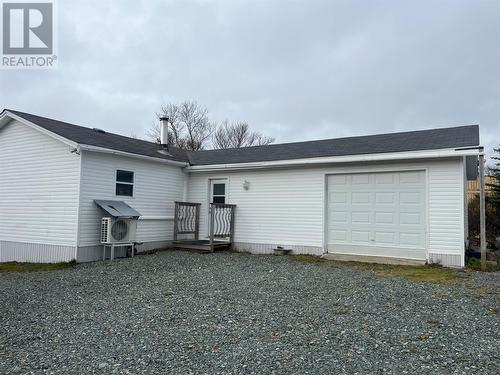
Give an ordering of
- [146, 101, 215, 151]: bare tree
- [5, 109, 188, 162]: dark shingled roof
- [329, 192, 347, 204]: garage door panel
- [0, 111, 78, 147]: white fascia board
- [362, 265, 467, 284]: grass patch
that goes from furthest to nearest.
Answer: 1. [146, 101, 215, 151]: bare tree
2. [329, 192, 347, 204]: garage door panel
3. [5, 109, 188, 162]: dark shingled roof
4. [0, 111, 78, 147]: white fascia board
5. [362, 265, 467, 284]: grass patch

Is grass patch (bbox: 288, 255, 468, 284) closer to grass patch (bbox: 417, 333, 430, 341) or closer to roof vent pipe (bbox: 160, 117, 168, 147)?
grass patch (bbox: 417, 333, 430, 341)

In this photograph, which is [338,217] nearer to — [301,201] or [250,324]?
[301,201]

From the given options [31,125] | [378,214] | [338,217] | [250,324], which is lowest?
[250,324]

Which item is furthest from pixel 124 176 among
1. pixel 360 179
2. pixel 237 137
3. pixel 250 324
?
pixel 237 137

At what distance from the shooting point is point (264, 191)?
1073cm

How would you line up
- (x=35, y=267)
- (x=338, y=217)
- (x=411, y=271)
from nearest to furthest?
1. (x=411, y=271)
2. (x=35, y=267)
3. (x=338, y=217)

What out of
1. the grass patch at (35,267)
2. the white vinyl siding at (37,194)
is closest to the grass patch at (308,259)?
the grass patch at (35,267)

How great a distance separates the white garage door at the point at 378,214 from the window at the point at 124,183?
5.57 m

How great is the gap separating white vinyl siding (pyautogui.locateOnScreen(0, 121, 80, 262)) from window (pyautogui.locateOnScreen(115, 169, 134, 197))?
1.19 m

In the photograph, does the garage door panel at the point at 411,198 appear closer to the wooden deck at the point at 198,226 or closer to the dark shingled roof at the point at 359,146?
the dark shingled roof at the point at 359,146

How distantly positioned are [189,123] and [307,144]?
24748 millimetres

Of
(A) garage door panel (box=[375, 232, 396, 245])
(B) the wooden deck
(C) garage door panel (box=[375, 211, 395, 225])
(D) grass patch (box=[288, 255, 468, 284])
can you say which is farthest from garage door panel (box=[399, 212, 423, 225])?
(B) the wooden deck

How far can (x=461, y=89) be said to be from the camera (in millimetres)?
14961

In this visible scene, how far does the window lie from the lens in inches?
396
